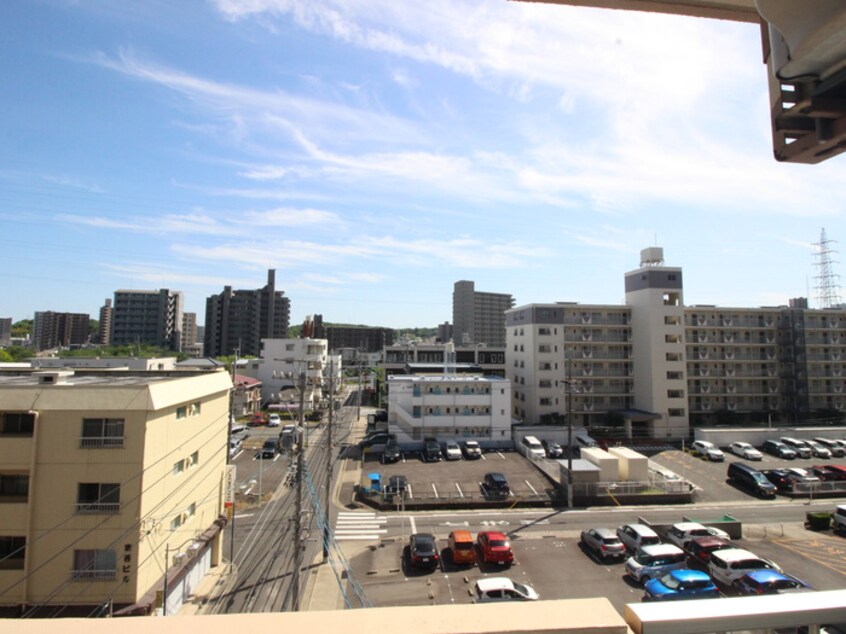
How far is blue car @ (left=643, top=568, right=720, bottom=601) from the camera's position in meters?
12.1

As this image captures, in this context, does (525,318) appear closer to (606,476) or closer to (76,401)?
(606,476)

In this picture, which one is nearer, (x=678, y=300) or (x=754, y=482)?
(x=754, y=482)

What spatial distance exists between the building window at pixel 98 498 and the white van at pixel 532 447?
71.7 feet

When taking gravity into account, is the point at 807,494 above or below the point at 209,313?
below

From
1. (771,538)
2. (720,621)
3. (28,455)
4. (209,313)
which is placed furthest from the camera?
(209,313)

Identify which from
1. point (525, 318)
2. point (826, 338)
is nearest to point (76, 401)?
point (525, 318)

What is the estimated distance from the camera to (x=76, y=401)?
1036 centimetres

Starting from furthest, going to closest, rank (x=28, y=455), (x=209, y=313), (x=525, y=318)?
1. (x=209, y=313)
2. (x=525, y=318)
3. (x=28, y=455)

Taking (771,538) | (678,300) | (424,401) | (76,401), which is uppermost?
(678,300)

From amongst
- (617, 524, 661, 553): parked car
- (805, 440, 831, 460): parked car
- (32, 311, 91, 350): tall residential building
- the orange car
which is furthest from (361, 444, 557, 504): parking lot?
(32, 311, 91, 350): tall residential building

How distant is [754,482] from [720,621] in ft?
87.7

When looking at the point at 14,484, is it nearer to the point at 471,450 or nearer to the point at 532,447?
the point at 471,450

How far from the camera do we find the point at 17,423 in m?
10.3

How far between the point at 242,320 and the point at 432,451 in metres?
58.2
